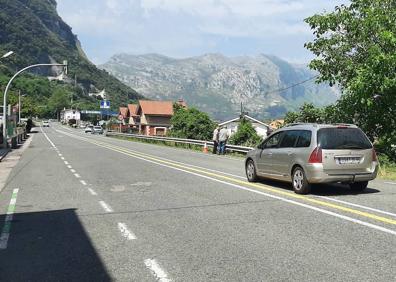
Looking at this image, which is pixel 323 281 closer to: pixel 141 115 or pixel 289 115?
pixel 289 115

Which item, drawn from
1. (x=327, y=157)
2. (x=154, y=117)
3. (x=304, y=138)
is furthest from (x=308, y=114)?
(x=154, y=117)

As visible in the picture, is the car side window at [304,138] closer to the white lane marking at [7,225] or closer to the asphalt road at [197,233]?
the asphalt road at [197,233]

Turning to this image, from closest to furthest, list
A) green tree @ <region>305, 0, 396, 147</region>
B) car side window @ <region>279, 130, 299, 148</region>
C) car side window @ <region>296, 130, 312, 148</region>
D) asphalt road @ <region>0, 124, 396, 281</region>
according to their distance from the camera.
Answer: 1. asphalt road @ <region>0, 124, 396, 281</region>
2. car side window @ <region>296, 130, 312, 148</region>
3. car side window @ <region>279, 130, 299, 148</region>
4. green tree @ <region>305, 0, 396, 147</region>

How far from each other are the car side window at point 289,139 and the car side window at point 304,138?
171 millimetres

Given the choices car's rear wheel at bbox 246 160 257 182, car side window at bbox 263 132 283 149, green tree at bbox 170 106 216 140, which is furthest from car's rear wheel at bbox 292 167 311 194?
green tree at bbox 170 106 216 140

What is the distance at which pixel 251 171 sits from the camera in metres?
14.5

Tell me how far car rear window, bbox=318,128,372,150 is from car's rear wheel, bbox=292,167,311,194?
806mm

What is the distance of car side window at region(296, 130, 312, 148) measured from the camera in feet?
38.9

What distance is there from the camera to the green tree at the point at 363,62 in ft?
60.2

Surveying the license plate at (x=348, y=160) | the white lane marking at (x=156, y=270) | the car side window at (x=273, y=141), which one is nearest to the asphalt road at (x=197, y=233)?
the white lane marking at (x=156, y=270)

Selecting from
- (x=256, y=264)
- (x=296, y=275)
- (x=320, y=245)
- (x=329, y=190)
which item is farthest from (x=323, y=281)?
(x=329, y=190)

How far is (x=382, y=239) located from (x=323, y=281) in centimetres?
213

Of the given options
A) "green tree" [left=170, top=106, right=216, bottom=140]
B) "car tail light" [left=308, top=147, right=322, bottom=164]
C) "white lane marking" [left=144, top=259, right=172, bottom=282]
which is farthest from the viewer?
"green tree" [left=170, top=106, right=216, bottom=140]

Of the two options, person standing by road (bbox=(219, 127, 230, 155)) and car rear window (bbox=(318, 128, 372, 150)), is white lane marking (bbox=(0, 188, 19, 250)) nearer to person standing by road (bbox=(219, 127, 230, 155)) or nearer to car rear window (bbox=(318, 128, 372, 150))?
car rear window (bbox=(318, 128, 372, 150))
